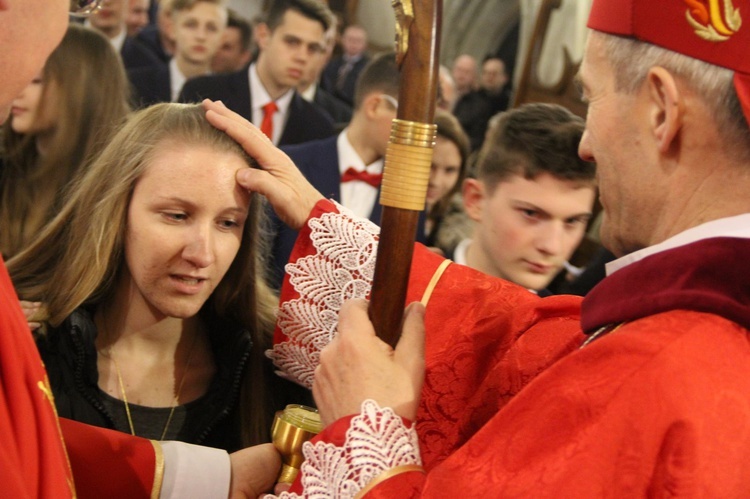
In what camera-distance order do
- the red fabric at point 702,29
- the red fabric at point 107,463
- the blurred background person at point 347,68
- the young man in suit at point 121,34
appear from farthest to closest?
the blurred background person at point 347,68, the young man in suit at point 121,34, the red fabric at point 107,463, the red fabric at point 702,29

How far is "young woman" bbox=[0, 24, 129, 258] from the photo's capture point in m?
3.84

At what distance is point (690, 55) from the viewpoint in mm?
1397

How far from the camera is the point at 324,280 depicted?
2.13m

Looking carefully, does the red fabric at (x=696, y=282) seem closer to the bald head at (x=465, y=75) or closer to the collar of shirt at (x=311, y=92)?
the collar of shirt at (x=311, y=92)

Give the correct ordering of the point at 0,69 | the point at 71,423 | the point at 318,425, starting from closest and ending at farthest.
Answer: the point at 0,69, the point at 318,425, the point at 71,423

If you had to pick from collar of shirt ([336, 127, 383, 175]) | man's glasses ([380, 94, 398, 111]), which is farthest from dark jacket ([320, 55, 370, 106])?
collar of shirt ([336, 127, 383, 175])

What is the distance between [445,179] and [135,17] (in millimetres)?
3776

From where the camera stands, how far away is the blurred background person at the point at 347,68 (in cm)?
1022

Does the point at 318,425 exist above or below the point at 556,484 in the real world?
below

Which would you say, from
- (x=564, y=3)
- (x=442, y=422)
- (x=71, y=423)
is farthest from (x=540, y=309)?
(x=564, y=3)

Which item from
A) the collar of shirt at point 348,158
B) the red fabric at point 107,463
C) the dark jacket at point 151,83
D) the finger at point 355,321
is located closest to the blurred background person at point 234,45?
the dark jacket at point 151,83

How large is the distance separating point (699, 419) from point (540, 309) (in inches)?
29.4

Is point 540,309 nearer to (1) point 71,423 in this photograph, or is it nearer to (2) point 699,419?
(2) point 699,419

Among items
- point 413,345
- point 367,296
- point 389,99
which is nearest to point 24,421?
point 413,345
